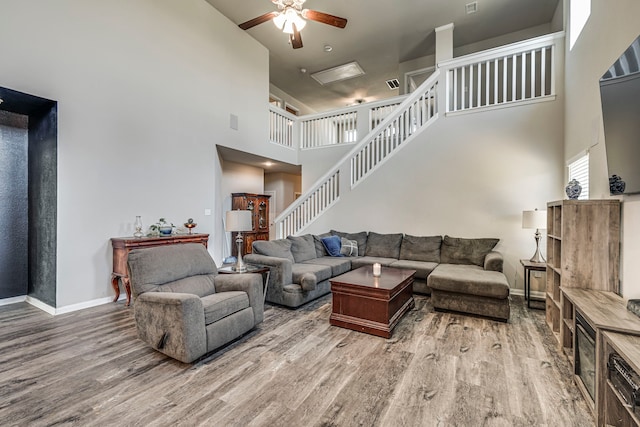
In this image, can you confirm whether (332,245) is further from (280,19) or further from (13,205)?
(13,205)

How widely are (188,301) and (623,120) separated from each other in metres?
3.43

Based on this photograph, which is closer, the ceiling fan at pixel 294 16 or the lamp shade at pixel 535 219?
the ceiling fan at pixel 294 16

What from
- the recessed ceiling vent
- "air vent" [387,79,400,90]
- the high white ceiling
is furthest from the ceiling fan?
"air vent" [387,79,400,90]

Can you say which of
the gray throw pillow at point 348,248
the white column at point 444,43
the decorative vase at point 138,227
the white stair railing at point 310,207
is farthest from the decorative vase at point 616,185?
the decorative vase at point 138,227

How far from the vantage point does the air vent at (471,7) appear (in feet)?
17.0

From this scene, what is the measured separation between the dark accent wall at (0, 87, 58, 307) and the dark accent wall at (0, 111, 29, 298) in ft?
0.04

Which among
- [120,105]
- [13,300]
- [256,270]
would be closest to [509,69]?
[256,270]

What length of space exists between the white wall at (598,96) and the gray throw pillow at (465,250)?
1.60 meters

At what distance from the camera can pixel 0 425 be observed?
1.64 metres

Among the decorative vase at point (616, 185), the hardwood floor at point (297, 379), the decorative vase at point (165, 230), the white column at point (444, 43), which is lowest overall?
the hardwood floor at point (297, 379)

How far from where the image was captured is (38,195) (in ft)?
12.0

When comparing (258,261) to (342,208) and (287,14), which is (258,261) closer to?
(342,208)

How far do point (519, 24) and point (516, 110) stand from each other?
2.76 metres

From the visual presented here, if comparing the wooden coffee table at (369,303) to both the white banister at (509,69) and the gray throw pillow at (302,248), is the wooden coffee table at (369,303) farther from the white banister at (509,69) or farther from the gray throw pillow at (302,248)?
the white banister at (509,69)
